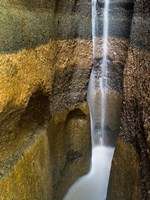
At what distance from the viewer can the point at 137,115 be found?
7.70 ft

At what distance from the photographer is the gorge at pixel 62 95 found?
5.92ft

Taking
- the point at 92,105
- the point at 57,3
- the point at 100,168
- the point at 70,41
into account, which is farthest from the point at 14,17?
the point at 100,168

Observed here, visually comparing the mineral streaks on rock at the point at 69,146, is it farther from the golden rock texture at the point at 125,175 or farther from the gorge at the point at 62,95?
the golden rock texture at the point at 125,175

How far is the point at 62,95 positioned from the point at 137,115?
0.82 meters

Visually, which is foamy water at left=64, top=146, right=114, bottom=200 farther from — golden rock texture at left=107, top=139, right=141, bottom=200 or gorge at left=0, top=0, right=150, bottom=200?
golden rock texture at left=107, top=139, right=141, bottom=200

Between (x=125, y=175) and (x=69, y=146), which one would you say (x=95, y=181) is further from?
(x=125, y=175)

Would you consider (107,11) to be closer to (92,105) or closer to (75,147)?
(92,105)

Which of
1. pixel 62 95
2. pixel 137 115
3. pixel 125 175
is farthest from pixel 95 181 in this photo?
pixel 137 115

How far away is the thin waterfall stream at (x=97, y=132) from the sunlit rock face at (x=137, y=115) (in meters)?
0.63

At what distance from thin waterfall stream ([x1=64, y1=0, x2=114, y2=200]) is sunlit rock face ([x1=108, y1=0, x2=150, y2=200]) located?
633 millimetres

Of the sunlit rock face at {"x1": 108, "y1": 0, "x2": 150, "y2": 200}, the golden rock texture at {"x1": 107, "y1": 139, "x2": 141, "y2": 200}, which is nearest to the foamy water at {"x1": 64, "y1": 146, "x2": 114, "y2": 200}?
the golden rock texture at {"x1": 107, "y1": 139, "x2": 141, "y2": 200}

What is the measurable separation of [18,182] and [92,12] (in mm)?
1980

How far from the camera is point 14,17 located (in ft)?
5.62

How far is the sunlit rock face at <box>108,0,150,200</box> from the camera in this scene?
2.15 meters
